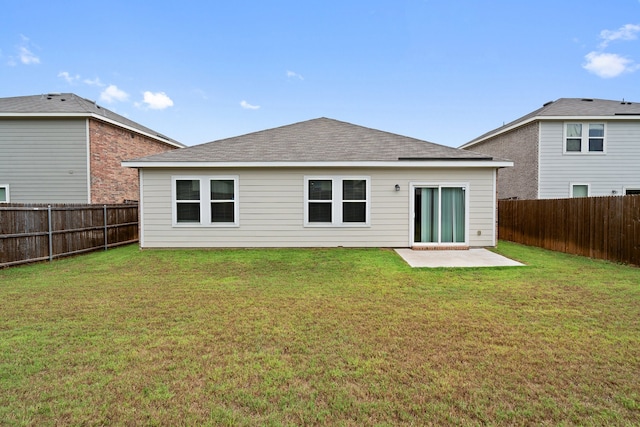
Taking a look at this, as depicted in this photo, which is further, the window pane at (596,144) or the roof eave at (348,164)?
the window pane at (596,144)

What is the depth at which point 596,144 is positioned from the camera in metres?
15.0

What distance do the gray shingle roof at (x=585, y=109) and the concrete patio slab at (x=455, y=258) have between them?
907 centimetres

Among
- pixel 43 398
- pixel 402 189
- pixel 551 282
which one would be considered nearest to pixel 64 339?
pixel 43 398

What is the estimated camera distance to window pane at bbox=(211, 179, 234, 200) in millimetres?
10781

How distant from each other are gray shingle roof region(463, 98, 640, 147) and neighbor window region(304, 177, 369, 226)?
9.89 meters

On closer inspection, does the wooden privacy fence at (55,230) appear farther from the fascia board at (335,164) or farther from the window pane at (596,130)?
the window pane at (596,130)

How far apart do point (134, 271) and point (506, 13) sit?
17.5m

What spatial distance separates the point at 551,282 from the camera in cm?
645

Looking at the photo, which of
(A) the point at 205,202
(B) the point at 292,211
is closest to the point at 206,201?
(A) the point at 205,202

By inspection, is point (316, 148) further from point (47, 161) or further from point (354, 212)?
point (47, 161)

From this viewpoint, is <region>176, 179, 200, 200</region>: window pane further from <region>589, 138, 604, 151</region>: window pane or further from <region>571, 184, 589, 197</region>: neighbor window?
<region>589, 138, 604, 151</region>: window pane

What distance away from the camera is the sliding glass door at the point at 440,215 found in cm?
1062

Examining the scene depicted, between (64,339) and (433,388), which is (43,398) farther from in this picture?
(433,388)

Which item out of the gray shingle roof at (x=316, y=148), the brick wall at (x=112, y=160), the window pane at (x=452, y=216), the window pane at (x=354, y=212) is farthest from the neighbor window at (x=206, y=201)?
the window pane at (x=452, y=216)
